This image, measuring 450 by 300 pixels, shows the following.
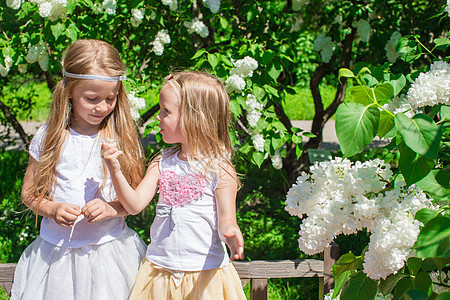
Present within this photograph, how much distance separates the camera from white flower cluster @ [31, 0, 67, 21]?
277cm

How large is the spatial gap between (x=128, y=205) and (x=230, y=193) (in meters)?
0.35

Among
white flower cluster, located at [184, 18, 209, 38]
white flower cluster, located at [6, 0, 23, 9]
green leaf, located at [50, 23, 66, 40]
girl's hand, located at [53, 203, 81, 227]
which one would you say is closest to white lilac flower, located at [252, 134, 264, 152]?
white flower cluster, located at [184, 18, 209, 38]

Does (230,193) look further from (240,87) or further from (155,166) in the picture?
(240,87)

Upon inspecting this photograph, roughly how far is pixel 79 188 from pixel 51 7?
54.3 inches

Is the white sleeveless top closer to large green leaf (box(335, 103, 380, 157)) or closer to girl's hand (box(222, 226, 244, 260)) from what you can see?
girl's hand (box(222, 226, 244, 260))

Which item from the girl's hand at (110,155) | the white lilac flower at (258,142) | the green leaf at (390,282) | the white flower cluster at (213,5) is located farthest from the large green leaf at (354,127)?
the white flower cluster at (213,5)

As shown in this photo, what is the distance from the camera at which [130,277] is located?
6.06 feet

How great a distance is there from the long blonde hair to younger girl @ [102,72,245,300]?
212 mm

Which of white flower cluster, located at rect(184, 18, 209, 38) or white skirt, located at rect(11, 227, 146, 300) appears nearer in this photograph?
white skirt, located at rect(11, 227, 146, 300)

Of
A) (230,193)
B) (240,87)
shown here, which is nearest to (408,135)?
(230,193)

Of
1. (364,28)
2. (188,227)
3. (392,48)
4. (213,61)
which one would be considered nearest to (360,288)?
(188,227)

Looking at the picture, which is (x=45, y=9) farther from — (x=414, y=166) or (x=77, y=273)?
(x=414, y=166)

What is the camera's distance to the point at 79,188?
73.2 inches

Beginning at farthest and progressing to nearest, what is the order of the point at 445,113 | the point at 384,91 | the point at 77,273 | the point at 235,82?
1. the point at 235,82
2. the point at 77,273
3. the point at 445,113
4. the point at 384,91
